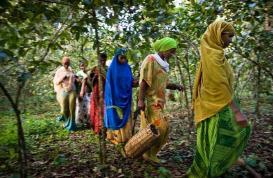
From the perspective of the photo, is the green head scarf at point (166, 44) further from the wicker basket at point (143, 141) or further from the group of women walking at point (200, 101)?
the wicker basket at point (143, 141)

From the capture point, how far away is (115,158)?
591cm

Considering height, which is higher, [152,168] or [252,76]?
[252,76]

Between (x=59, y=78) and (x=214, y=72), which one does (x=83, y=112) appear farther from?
(x=214, y=72)

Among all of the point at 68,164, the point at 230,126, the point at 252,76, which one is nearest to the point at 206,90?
the point at 230,126

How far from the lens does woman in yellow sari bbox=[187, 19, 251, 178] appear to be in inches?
164

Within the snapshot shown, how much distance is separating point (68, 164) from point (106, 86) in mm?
2134

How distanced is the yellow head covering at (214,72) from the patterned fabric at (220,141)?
11 cm

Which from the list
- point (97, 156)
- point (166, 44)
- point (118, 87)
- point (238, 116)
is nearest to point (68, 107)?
point (118, 87)

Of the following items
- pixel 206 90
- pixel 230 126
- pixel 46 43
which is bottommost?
pixel 230 126

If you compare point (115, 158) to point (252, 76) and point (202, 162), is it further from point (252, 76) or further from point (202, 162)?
point (252, 76)

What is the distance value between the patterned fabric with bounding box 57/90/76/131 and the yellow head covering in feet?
18.4

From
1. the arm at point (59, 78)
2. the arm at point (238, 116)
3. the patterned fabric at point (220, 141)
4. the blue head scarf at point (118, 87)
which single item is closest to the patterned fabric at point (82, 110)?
the arm at point (59, 78)

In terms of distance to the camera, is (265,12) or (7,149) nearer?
(265,12)

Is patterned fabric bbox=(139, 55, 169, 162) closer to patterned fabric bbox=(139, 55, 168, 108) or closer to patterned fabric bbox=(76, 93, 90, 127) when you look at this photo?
patterned fabric bbox=(139, 55, 168, 108)
